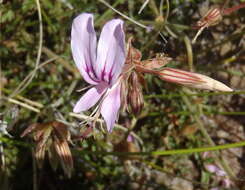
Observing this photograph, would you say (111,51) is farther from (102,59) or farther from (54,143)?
(54,143)

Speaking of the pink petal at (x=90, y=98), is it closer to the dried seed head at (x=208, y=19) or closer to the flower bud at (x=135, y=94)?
the flower bud at (x=135, y=94)

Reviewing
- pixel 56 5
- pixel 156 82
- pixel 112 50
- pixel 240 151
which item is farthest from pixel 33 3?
pixel 240 151

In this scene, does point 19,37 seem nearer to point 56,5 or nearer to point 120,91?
point 56,5

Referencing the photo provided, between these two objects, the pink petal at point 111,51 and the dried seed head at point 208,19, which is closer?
the pink petal at point 111,51

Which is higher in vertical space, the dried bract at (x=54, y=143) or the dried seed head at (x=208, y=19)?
the dried seed head at (x=208, y=19)

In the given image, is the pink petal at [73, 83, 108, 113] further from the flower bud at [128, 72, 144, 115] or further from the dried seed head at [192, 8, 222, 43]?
the dried seed head at [192, 8, 222, 43]

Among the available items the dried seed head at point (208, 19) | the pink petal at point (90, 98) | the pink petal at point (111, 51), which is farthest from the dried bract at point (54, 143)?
the dried seed head at point (208, 19)

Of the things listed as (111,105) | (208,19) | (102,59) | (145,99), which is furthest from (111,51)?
(145,99)
